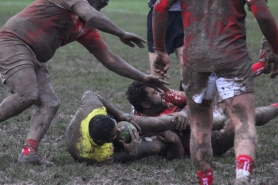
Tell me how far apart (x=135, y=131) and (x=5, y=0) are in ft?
76.4

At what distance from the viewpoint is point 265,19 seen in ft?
13.2

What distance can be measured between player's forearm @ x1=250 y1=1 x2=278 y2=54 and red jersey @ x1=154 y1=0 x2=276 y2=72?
13 centimetres

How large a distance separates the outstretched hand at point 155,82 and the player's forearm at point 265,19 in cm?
164

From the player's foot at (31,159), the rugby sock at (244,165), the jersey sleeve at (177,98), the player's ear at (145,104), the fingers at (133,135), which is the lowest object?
the player's foot at (31,159)

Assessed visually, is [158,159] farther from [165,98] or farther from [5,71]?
[5,71]

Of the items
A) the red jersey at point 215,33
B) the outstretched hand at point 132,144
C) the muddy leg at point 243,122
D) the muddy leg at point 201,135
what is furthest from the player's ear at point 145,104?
the muddy leg at point 243,122

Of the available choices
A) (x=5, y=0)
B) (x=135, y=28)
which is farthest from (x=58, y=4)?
(x=5, y=0)

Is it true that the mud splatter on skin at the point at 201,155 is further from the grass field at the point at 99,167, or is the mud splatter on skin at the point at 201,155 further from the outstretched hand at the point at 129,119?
the outstretched hand at the point at 129,119

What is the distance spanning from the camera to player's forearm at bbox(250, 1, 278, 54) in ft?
13.1

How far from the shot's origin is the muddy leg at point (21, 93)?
546cm

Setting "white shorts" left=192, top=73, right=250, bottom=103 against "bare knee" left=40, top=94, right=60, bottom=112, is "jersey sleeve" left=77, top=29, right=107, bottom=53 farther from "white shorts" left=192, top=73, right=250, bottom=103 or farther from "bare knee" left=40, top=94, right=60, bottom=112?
"white shorts" left=192, top=73, right=250, bottom=103

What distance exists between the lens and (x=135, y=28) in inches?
685

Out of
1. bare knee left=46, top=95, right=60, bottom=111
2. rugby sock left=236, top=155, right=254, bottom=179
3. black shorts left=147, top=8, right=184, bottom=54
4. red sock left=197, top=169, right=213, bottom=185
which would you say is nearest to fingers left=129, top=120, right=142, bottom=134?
bare knee left=46, top=95, right=60, bottom=111

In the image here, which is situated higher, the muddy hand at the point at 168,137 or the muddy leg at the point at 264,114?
the muddy leg at the point at 264,114
